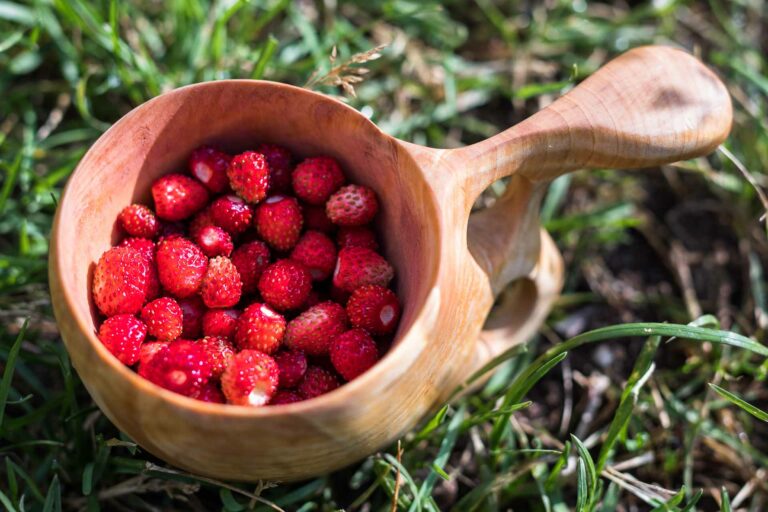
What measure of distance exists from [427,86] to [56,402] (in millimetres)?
928

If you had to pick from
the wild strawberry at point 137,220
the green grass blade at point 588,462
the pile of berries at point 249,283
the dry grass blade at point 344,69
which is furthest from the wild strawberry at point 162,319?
the green grass blade at point 588,462

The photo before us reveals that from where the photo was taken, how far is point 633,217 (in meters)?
1.56

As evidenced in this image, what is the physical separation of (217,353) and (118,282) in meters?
0.15

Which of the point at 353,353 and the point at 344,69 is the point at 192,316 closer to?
the point at 353,353

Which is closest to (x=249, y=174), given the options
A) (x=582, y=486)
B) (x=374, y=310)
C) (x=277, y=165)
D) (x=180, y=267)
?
(x=277, y=165)

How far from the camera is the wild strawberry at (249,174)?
107 centimetres

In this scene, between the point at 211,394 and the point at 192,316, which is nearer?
the point at 211,394

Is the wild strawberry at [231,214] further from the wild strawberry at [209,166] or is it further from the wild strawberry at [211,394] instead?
the wild strawberry at [211,394]

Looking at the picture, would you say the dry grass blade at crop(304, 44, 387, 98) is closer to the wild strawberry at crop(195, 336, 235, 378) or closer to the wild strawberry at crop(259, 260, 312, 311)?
the wild strawberry at crop(259, 260, 312, 311)

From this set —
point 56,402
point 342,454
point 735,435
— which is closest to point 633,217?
point 735,435

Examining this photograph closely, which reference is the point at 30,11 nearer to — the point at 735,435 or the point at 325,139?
the point at 325,139

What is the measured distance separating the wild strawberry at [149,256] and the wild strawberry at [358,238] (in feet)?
0.85

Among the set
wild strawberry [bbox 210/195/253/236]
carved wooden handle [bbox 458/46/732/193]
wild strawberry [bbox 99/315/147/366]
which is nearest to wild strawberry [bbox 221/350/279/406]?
wild strawberry [bbox 99/315/147/366]

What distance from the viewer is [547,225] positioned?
1.47m
